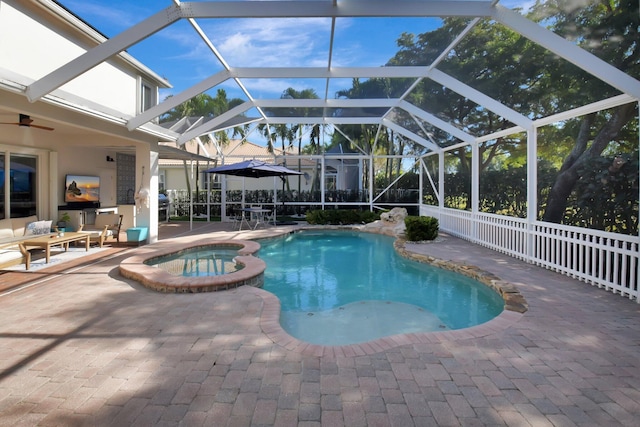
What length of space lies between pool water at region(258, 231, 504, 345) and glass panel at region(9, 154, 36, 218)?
18.9 ft

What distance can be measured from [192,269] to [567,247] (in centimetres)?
751

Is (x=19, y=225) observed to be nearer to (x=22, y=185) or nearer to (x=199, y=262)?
(x=22, y=185)

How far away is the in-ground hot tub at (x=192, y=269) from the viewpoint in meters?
5.60

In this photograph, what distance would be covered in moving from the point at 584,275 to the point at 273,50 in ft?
23.6

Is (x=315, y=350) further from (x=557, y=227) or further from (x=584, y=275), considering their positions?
(x=557, y=227)

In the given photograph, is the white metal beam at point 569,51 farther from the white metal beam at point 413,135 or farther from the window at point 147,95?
the window at point 147,95

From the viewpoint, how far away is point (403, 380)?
9.56 feet

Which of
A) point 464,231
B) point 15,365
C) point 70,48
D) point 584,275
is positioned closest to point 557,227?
point 584,275

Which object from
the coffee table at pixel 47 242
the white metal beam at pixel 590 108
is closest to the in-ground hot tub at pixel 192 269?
the coffee table at pixel 47 242

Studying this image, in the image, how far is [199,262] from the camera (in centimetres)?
843

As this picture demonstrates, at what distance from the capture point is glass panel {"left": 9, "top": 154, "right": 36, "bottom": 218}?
26.8 ft

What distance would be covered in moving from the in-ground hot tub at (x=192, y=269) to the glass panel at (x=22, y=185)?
2848mm

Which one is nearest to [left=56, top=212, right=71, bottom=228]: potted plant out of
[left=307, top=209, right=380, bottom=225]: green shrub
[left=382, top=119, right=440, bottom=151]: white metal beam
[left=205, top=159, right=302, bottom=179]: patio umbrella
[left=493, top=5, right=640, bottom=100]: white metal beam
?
[left=205, top=159, right=302, bottom=179]: patio umbrella

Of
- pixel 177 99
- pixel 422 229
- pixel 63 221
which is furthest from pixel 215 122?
pixel 422 229
